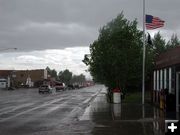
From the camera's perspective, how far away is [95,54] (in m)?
42.0

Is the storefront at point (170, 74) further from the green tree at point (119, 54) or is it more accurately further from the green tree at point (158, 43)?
the green tree at point (158, 43)

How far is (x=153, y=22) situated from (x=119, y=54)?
592 centimetres

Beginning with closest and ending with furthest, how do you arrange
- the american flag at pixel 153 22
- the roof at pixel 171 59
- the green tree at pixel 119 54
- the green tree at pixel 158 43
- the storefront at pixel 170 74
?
the roof at pixel 171 59
the storefront at pixel 170 74
the american flag at pixel 153 22
the green tree at pixel 119 54
the green tree at pixel 158 43

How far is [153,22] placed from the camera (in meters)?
32.4

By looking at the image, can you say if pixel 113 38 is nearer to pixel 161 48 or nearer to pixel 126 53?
pixel 126 53

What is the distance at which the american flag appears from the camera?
105 ft

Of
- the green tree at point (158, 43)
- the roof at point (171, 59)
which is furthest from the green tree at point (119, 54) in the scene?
the green tree at point (158, 43)

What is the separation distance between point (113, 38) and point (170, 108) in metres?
14.5

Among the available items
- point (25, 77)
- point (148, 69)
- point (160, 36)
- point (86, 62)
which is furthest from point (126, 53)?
point (25, 77)

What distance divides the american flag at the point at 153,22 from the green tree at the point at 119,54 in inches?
225

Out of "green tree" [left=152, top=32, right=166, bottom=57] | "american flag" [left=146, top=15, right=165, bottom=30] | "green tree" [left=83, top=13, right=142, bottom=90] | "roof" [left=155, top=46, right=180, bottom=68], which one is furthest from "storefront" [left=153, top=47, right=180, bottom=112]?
"green tree" [left=152, top=32, right=166, bottom=57]

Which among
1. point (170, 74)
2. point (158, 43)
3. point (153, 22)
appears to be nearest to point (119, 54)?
point (153, 22)

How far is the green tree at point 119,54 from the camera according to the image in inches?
1497

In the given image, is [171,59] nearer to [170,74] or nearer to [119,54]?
[170,74]
